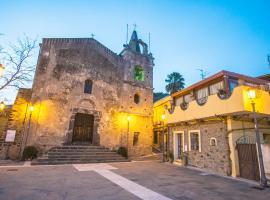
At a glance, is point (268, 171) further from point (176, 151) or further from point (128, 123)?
point (128, 123)

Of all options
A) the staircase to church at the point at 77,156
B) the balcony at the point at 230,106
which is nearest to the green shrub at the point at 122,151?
the staircase to church at the point at 77,156

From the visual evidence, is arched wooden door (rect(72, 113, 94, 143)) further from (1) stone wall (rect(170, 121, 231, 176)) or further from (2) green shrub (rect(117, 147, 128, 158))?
(1) stone wall (rect(170, 121, 231, 176))

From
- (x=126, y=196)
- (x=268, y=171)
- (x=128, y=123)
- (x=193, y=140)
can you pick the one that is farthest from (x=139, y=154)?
(x=126, y=196)

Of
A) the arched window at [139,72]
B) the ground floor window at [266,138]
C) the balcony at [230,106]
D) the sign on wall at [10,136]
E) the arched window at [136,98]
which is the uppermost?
the arched window at [139,72]

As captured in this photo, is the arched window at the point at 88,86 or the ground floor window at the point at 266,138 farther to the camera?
the arched window at the point at 88,86

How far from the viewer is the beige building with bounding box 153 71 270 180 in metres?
8.99

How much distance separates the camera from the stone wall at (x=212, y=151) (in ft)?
32.6

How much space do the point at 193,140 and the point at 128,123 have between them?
761cm

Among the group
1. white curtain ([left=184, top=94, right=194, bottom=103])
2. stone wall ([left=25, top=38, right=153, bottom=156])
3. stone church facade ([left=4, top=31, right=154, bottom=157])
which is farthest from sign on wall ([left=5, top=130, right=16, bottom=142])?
white curtain ([left=184, top=94, right=194, bottom=103])

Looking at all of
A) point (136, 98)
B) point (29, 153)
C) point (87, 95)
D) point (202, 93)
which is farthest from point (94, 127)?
point (202, 93)

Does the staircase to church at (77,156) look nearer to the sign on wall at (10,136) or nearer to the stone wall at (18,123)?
the stone wall at (18,123)

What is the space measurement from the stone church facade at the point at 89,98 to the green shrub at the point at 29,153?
2.22 ft

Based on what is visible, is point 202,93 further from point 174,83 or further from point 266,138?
point 174,83

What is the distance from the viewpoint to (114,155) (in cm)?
1490
